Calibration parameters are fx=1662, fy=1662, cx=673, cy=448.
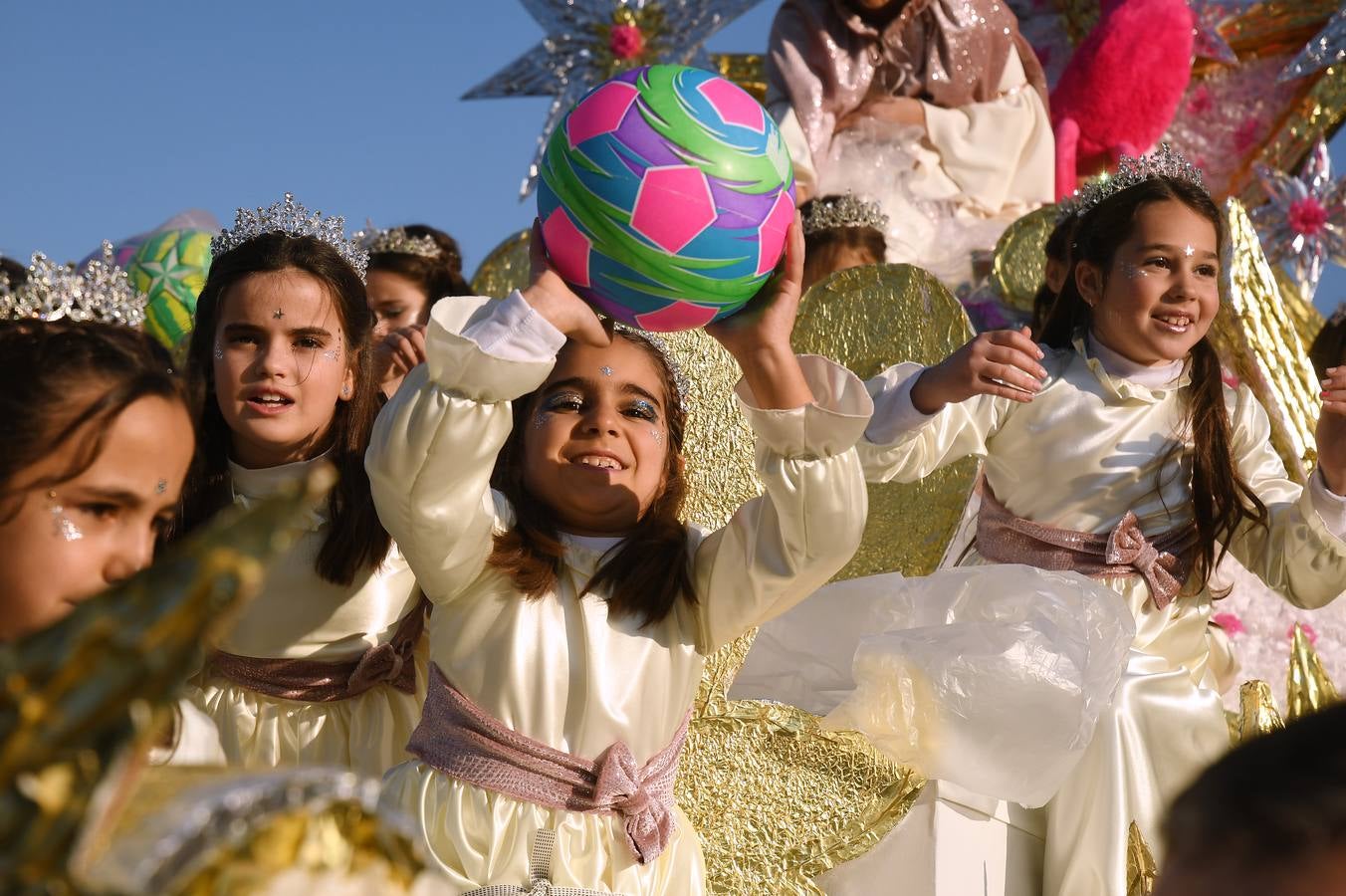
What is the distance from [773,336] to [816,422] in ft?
0.55

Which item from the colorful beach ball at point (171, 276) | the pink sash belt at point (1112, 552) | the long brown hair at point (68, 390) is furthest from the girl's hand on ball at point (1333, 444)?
the colorful beach ball at point (171, 276)

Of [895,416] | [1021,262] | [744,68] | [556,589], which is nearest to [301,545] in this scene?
[556,589]

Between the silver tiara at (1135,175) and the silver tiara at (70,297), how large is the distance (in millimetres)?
2311

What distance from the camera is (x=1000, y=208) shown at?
7059mm

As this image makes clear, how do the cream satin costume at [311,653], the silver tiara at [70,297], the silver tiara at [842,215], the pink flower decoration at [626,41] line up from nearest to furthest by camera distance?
the silver tiara at [70,297] → the cream satin costume at [311,653] → the silver tiara at [842,215] → the pink flower decoration at [626,41]

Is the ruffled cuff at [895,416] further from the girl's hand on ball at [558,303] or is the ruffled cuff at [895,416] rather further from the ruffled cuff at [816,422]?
the girl's hand on ball at [558,303]

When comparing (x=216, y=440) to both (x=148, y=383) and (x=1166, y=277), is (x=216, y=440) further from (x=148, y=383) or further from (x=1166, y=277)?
(x=1166, y=277)

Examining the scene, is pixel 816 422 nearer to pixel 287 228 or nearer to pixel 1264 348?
pixel 287 228

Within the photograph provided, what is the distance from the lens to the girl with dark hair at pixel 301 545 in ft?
10.1

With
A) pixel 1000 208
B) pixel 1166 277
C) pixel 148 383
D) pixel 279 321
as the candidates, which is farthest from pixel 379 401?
pixel 1000 208

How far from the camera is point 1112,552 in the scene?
3.48 metres

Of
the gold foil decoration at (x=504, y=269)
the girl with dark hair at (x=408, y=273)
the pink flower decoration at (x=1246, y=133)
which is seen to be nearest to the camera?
the girl with dark hair at (x=408, y=273)

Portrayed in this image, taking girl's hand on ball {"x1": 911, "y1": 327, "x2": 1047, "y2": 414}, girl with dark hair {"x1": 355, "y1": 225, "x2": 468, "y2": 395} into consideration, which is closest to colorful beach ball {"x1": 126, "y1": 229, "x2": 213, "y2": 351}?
girl with dark hair {"x1": 355, "y1": 225, "x2": 468, "y2": 395}

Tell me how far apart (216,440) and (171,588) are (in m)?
2.46
